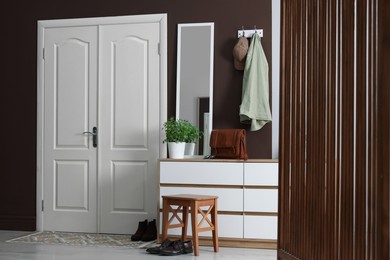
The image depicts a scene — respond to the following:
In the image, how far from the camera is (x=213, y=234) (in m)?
4.65

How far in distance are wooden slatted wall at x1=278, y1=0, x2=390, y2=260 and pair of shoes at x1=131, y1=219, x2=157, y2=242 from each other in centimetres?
268

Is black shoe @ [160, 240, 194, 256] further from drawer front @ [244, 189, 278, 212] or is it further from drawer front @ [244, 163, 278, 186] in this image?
drawer front @ [244, 163, 278, 186]

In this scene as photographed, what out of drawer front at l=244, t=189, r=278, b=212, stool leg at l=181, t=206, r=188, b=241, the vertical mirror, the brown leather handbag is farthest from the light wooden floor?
the vertical mirror

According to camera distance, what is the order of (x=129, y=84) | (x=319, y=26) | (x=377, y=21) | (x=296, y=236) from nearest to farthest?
1. (x=377, y=21)
2. (x=319, y=26)
3. (x=296, y=236)
4. (x=129, y=84)

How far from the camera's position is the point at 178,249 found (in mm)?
4457

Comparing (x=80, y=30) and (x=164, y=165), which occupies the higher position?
(x=80, y=30)

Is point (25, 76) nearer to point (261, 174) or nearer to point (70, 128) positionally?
point (70, 128)

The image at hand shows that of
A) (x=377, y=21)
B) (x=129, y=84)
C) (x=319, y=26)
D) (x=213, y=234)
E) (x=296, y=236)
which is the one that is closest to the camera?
(x=377, y=21)

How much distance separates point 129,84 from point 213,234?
5.84 feet

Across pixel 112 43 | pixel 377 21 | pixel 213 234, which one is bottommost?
pixel 213 234

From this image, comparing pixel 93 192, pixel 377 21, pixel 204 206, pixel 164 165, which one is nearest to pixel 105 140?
pixel 93 192

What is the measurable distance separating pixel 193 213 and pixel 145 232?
91 cm

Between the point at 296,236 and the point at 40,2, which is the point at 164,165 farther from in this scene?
the point at 296,236

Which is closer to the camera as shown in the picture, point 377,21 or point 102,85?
point 377,21
